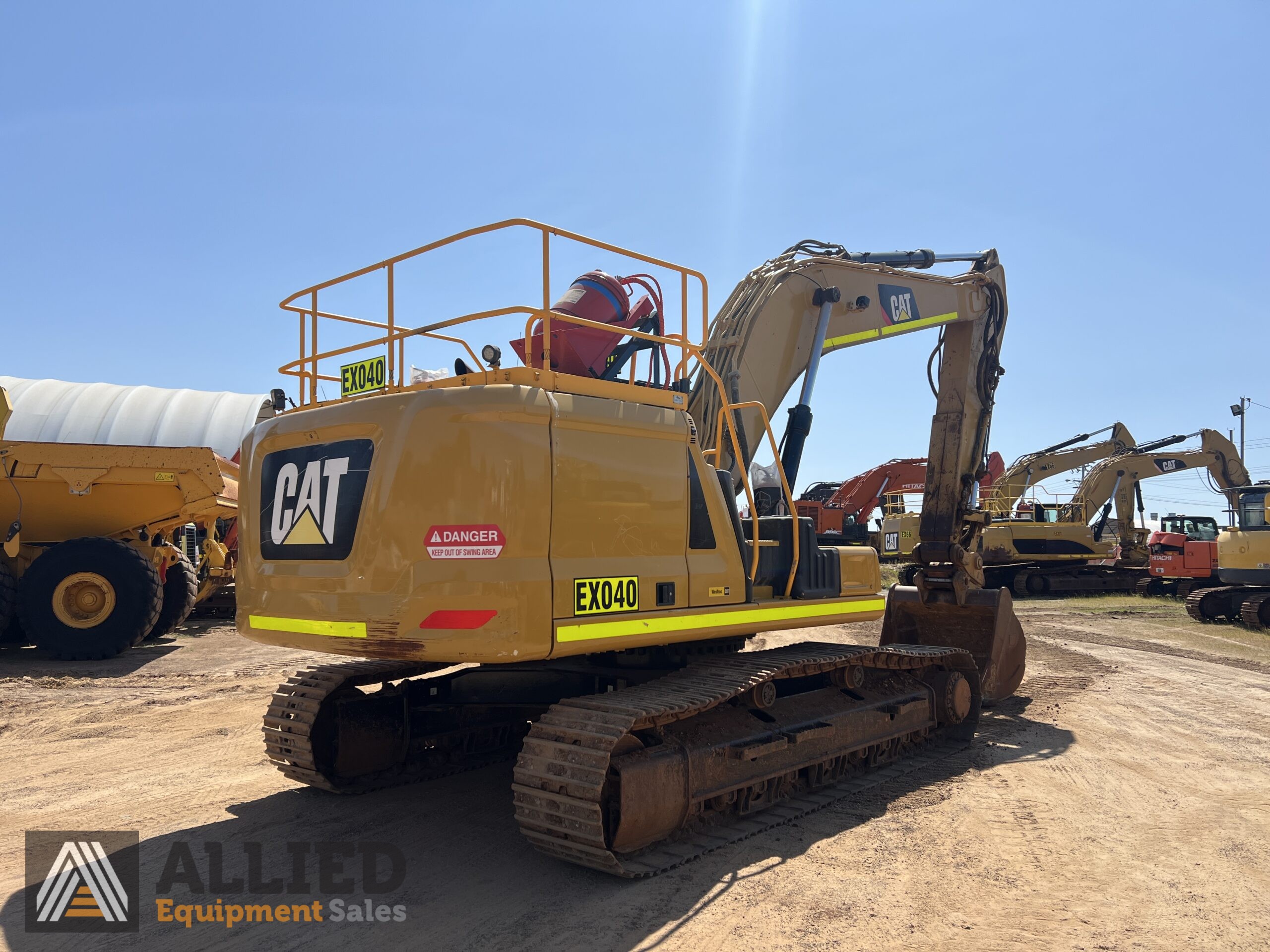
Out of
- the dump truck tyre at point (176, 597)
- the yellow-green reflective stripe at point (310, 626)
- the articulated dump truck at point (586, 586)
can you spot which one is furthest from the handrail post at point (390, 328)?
the dump truck tyre at point (176, 597)

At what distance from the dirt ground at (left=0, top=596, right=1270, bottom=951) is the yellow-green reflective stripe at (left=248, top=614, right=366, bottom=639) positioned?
1266 mm

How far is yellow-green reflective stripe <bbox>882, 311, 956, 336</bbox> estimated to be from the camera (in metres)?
8.75

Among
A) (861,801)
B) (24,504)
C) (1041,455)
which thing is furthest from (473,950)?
(1041,455)

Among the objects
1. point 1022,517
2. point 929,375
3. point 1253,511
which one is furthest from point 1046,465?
point 929,375

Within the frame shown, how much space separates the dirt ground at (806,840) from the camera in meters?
4.17

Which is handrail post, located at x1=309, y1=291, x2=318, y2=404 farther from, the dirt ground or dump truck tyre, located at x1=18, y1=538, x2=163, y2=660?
dump truck tyre, located at x1=18, y1=538, x2=163, y2=660

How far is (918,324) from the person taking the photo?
355 inches

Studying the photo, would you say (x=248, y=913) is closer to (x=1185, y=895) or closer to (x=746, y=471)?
(x=746, y=471)

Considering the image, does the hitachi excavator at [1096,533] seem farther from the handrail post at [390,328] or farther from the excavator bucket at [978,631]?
the handrail post at [390,328]

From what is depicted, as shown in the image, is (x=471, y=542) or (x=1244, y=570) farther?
(x=1244, y=570)

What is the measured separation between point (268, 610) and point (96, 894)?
1581 millimetres

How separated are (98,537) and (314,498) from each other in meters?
9.79

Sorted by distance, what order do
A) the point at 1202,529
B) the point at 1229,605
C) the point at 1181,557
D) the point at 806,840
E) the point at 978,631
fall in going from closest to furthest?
the point at 806,840 < the point at 978,631 < the point at 1229,605 < the point at 1181,557 < the point at 1202,529

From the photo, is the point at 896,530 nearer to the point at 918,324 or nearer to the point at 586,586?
the point at 918,324
